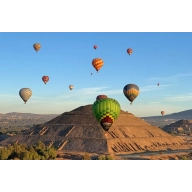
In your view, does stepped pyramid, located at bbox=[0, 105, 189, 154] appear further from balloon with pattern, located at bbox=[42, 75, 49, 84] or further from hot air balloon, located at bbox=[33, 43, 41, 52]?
hot air balloon, located at bbox=[33, 43, 41, 52]

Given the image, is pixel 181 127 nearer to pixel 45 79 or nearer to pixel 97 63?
pixel 45 79

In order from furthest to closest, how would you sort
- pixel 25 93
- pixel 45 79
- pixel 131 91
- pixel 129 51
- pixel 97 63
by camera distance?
pixel 45 79 → pixel 129 51 → pixel 25 93 → pixel 97 63 → pixel 131 91

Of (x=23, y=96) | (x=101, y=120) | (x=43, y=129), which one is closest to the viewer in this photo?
(x=101, y=120)

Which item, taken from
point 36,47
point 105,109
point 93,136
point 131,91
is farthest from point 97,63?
point 93,136

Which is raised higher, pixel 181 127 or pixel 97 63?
pixel 181 127
